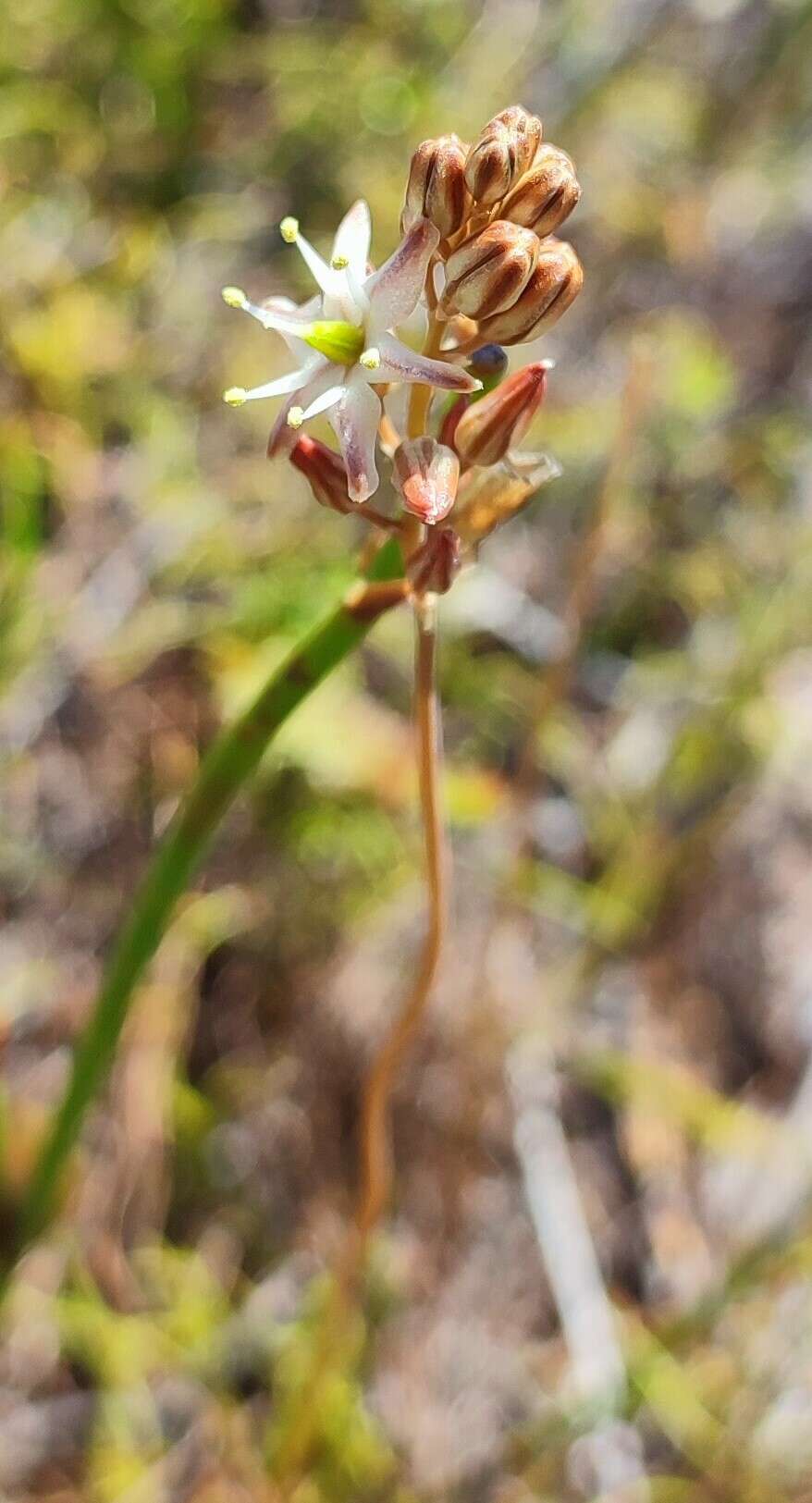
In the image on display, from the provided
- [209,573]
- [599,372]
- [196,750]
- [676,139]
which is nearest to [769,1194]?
[196,750]

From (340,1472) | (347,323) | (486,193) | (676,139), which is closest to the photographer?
(486,193)

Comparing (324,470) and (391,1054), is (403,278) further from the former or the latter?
(391,1054)

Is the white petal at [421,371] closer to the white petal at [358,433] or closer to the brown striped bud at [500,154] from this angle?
the white petal at [358,433]

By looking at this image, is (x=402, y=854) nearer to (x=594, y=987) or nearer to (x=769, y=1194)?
(x=594, y=987)

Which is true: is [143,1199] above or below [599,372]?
below

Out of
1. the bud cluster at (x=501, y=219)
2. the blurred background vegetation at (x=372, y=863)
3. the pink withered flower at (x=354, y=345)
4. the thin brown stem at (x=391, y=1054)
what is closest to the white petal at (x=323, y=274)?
the pink withered flower at (x=354, y=345)

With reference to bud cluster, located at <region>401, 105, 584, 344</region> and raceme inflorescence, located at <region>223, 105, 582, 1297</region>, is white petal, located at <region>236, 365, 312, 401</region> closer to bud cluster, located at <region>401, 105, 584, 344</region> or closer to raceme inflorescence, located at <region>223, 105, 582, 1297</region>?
raceme inflorescence, located at <region>223, 105, 582, 1297</region>
